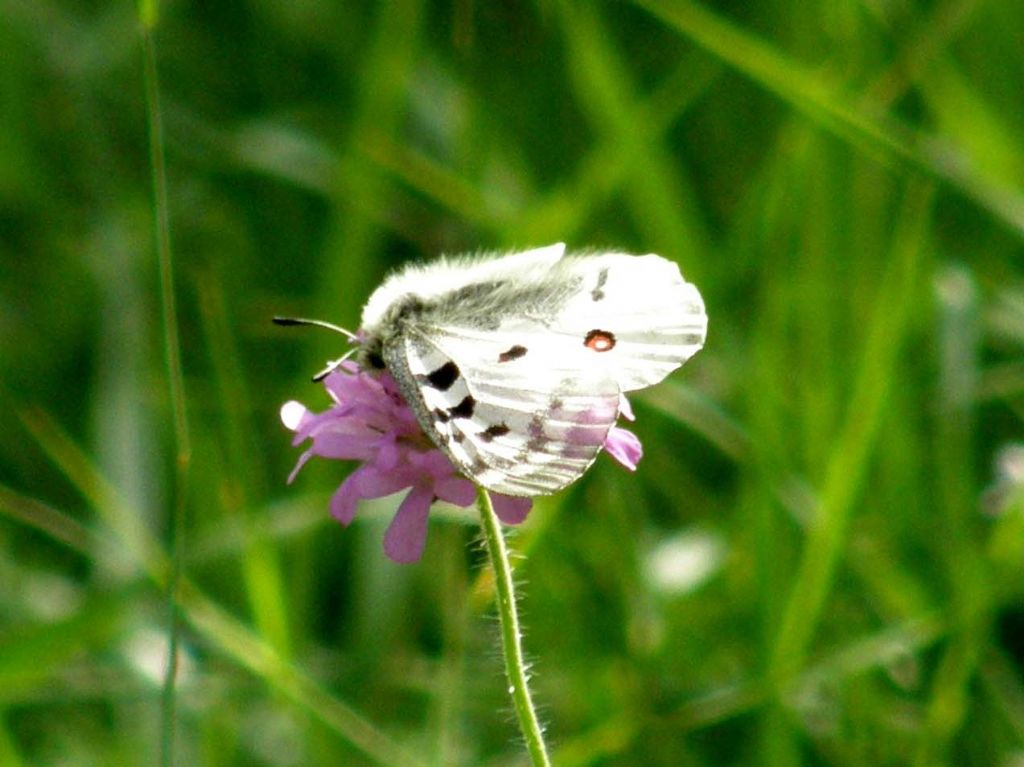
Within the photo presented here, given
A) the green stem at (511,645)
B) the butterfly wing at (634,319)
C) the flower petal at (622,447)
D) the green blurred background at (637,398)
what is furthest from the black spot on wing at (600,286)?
the green blurred background at (637,398)

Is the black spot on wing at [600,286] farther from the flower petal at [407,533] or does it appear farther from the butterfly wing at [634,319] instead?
the flower petal at [407,533]

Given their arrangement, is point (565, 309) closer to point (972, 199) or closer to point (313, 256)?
point (972, 199)

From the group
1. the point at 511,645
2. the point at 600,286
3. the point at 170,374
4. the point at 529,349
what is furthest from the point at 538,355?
the point at 170,374

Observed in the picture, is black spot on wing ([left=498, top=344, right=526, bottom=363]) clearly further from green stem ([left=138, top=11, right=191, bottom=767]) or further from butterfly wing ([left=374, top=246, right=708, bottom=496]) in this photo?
green stem ([left=138, top=11, right=191, bottom=767])

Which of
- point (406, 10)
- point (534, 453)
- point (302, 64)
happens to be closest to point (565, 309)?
point (534, 453)

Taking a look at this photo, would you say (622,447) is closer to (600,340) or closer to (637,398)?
(600,340)

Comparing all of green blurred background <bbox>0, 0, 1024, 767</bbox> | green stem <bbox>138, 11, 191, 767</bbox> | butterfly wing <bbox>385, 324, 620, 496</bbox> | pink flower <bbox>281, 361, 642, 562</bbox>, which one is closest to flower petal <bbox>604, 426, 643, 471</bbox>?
pink flower <bbox>281, 361, 642, 562</bbox>

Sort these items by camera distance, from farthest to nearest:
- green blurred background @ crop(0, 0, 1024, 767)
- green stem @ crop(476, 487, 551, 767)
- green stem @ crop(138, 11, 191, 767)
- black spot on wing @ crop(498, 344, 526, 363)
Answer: green blurred background @ crop(0, 0, 1024, 767), green stem @ crop(138, 11, 191, 767), black spot on wing @ crop(498, 344, 526, 363), green stem @ crop(476, 487, 551, 767)
